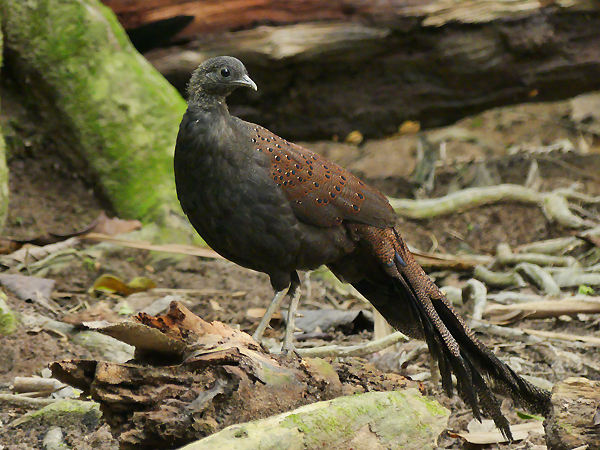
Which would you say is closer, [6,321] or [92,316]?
[6,321]

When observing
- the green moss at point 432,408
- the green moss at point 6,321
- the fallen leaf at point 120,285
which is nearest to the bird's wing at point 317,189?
the green moss at point 432,408

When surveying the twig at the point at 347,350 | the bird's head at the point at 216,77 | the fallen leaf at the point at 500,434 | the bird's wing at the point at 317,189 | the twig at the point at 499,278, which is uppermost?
the bird's head at the point at 216,77

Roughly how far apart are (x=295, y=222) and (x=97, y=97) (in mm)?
2893

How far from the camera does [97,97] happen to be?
5.68 metres

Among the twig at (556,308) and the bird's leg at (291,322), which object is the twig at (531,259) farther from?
the bird's leg at (291,322)

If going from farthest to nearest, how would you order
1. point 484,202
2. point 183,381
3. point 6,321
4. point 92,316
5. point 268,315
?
point 484,202
point 92,316
point 6,321
point 268,315
point 183,381

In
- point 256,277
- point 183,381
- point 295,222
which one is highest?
point 295,222

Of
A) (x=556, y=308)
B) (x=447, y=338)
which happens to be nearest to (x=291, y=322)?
(x=447, y=338)

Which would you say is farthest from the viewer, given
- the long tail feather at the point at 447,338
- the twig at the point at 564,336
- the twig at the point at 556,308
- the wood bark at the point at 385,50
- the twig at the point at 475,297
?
the wood bark at the point at 385,50

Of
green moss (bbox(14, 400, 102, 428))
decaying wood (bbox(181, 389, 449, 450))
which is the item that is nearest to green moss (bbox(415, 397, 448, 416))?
decaying wood (bbox(181, 389, 449, 450))

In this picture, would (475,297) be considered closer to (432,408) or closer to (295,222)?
(295,222)

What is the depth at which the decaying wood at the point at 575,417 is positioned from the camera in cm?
253

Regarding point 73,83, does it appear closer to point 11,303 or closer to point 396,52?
point 11,303

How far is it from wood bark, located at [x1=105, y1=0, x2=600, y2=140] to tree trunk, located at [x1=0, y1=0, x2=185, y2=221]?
2.25 feet
